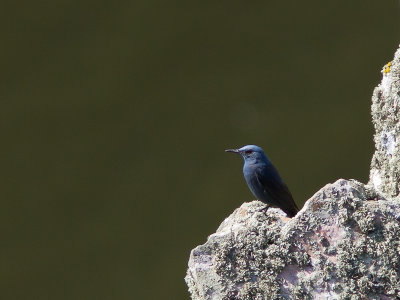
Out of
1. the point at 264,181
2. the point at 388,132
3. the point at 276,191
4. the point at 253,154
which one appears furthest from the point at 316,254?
the point at 253,154

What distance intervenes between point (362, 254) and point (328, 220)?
171 millimetres

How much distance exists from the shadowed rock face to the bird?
116cm

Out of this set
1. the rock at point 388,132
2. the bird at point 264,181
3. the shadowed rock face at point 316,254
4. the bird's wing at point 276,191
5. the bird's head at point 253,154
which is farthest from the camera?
the bird's head at point 253,154

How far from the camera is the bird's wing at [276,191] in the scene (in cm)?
387

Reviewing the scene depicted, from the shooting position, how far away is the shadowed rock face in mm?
2594

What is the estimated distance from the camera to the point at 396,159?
3.18m

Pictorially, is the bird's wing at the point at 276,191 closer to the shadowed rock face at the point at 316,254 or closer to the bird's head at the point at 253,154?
the bird's head at the point at 253,154

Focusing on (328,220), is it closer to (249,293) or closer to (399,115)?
(249,293)

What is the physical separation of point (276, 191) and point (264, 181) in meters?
0.21

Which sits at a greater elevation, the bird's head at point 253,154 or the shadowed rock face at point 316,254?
the bird's head at point 253,154

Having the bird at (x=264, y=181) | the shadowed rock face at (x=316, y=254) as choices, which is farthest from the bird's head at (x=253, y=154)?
the shadowed rock face at (x=316, y=254)

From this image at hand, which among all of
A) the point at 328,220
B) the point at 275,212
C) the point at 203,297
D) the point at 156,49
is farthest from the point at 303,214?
the point at 156,49

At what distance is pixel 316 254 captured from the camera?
8.69 ft

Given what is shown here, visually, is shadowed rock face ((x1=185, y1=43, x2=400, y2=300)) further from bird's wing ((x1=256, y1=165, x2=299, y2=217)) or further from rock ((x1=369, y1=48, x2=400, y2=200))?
bird's wing ((x1=256, y1=165, x2=299, y2=217))
